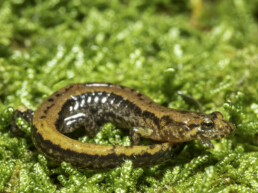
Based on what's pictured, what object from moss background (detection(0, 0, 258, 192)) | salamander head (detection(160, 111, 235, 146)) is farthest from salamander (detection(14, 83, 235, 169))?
moss background (detection(0, 0, 258, 192))

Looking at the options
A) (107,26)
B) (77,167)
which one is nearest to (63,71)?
(107,26)

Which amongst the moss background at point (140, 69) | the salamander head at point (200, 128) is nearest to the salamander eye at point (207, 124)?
the salamander head at point (200, 128)

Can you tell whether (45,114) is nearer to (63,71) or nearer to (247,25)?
(63,71)

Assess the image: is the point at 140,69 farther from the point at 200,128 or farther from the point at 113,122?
the point at 200,128

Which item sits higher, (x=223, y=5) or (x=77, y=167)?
(x=223, y=5)

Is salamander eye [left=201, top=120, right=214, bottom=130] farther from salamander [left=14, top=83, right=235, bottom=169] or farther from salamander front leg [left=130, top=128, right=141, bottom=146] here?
salamander front leg [left=130, top=128, right=141, bottom=146]

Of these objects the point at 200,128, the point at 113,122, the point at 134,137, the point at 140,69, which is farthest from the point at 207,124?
the point at 140,69
